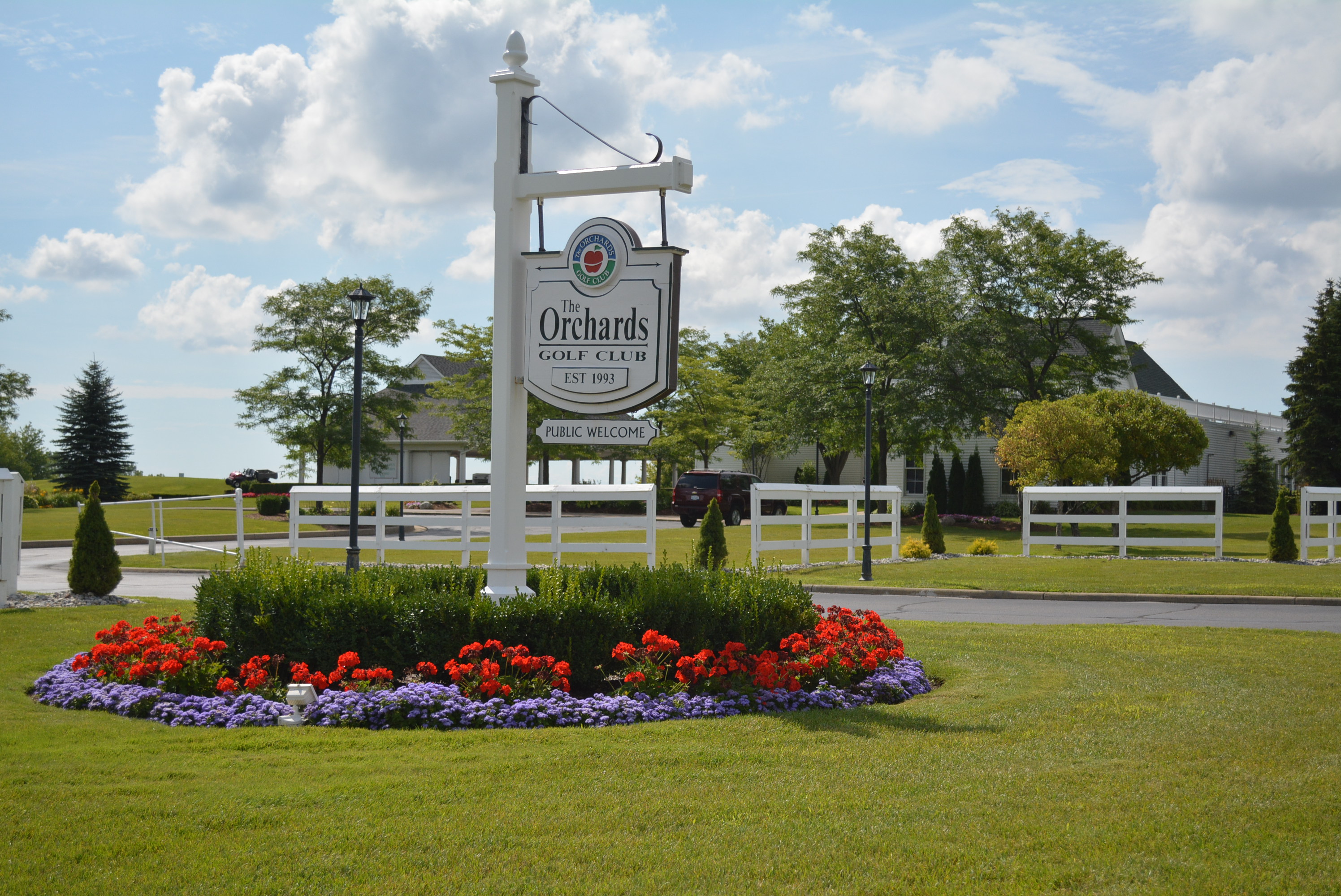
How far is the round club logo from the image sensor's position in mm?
8398

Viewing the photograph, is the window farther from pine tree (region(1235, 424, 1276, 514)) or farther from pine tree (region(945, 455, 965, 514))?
pine tree (region(1235, 424, 1276, 514))

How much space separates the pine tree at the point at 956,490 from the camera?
43.5 metres

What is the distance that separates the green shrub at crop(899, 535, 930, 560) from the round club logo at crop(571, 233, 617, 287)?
49.0 ft

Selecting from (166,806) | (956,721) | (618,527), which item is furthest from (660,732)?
(618,527)

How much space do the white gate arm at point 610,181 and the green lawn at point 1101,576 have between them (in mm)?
10112

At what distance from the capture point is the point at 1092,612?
1404 cm

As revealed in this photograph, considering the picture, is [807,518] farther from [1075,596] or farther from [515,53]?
[515,53]

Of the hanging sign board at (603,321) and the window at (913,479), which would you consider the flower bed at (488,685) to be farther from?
the window at (913,479)

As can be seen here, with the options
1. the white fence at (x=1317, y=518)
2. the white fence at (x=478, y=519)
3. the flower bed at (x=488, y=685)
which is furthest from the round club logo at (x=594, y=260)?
the white fence at (x=1317, y=518)

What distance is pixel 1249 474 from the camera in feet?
148

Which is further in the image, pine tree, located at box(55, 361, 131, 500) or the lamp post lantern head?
pine tree, located at box(55, 361, 131, 500)

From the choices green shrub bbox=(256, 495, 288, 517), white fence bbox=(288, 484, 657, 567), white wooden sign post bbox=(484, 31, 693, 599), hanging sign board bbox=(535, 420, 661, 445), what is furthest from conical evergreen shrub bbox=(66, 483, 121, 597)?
green shrub bbox=(256, 495, 288, 517)

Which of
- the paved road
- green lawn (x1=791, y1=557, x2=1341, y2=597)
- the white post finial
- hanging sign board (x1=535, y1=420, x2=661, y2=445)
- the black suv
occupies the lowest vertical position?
the paved road

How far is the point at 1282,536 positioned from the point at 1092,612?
31.9 ft
